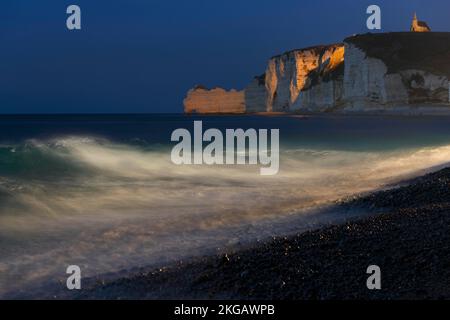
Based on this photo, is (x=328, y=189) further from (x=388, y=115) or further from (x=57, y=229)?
(x=388, y=115)

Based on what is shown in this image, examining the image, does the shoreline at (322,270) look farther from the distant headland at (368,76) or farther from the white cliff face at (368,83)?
the white cliff face at (368,83)

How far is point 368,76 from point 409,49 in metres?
11.8

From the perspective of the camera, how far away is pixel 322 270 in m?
5.00

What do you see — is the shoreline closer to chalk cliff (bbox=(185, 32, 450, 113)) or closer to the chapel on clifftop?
chalk cliff (bbox=(185, 32, 450, 113))

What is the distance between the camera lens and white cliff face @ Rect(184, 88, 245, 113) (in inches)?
4978

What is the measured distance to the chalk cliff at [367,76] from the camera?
224 ft

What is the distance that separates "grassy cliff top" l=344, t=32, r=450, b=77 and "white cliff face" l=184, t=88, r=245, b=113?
→ 163ft

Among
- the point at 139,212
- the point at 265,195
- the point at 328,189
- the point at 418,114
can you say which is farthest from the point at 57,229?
the point at 418,114

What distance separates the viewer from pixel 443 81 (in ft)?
217

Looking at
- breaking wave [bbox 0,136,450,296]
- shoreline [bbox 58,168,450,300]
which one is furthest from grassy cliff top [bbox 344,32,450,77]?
shoreline [bbox 58,168,450,300]

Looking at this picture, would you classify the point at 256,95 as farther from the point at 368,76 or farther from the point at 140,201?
the point at 140,201

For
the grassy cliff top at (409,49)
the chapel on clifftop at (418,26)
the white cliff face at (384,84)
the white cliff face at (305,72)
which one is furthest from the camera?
the chapel on clifftop at (418,26)

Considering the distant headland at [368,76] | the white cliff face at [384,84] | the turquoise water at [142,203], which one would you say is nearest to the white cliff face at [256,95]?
the distant headland at [368,76]

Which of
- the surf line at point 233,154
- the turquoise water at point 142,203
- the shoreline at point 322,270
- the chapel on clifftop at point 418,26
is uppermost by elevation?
the chapel on clifftop at point 418,26
